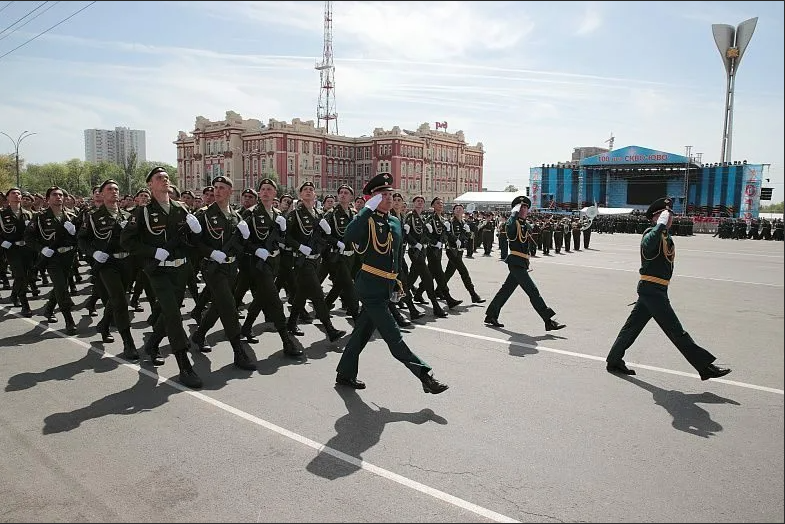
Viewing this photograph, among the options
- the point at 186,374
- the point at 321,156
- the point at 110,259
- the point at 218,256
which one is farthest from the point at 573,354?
the point at 321,156

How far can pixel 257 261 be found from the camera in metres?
7.16

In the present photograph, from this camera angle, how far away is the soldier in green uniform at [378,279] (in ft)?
17.8

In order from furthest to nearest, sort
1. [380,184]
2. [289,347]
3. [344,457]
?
[289,347] < [380,184] < [344,457]

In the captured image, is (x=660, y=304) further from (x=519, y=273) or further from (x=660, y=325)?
(x=519, y=273)

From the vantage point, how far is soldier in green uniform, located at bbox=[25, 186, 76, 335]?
27.1 ft

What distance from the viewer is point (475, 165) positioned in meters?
107

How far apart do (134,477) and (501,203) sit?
74.2m

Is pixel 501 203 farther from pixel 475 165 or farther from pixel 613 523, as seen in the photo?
pixel 613 523

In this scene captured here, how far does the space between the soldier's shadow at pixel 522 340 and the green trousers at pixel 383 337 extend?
7.01 feet

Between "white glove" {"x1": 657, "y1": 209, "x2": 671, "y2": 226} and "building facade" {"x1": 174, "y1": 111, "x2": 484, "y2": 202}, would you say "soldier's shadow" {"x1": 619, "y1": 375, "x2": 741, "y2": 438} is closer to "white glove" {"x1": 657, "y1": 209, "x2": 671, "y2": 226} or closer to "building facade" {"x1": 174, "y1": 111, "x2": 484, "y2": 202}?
"white glove" {"x1": 657, "y1": 209, "x2": 671, "y2": 226}

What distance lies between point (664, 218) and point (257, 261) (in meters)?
4.62

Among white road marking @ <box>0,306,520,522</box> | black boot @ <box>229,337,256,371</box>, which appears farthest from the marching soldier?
white road marking @ <box>0,306,520,522</box>

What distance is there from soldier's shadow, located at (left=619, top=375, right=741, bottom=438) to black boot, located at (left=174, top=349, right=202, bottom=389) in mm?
4389

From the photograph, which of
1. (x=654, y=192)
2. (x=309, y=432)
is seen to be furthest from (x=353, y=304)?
(x=654, y=192)
